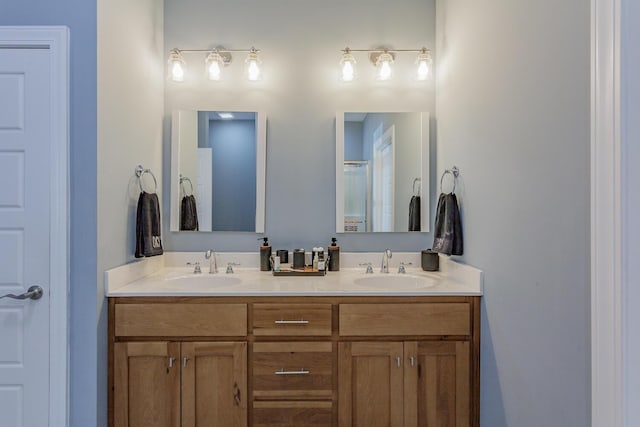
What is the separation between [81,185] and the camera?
63.2 inches

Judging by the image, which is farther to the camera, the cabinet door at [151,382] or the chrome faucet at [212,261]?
the chrome faucet at [212,261]

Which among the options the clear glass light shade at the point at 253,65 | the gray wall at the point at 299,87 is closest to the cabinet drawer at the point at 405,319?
the gray wall at the point at 299,87

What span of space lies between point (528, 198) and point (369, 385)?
111cm

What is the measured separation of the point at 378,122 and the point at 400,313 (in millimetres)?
1231

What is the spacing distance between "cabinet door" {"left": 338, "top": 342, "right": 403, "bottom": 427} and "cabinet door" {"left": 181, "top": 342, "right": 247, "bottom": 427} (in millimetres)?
479

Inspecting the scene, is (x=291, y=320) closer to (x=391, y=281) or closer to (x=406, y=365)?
(x=406, y=365)

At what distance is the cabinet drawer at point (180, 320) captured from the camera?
1.70m

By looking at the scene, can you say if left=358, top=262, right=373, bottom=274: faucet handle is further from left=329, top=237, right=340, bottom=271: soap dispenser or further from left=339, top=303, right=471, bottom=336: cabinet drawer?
left=339, top=303, right=471, bottom=336: cabinet drawer

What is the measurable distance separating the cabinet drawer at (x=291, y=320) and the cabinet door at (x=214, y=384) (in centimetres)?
15

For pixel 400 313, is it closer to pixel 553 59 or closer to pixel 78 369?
pixel 553 59

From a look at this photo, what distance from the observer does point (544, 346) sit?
1.28 meters

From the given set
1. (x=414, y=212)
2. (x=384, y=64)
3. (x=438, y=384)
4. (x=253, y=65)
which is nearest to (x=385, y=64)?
(x=384, y=64)

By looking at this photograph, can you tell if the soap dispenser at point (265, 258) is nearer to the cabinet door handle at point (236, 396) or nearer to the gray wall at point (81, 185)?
the cabinet door handle at point (236, 396)

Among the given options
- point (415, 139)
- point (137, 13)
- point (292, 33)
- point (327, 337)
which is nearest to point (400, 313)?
point (327, 337)
